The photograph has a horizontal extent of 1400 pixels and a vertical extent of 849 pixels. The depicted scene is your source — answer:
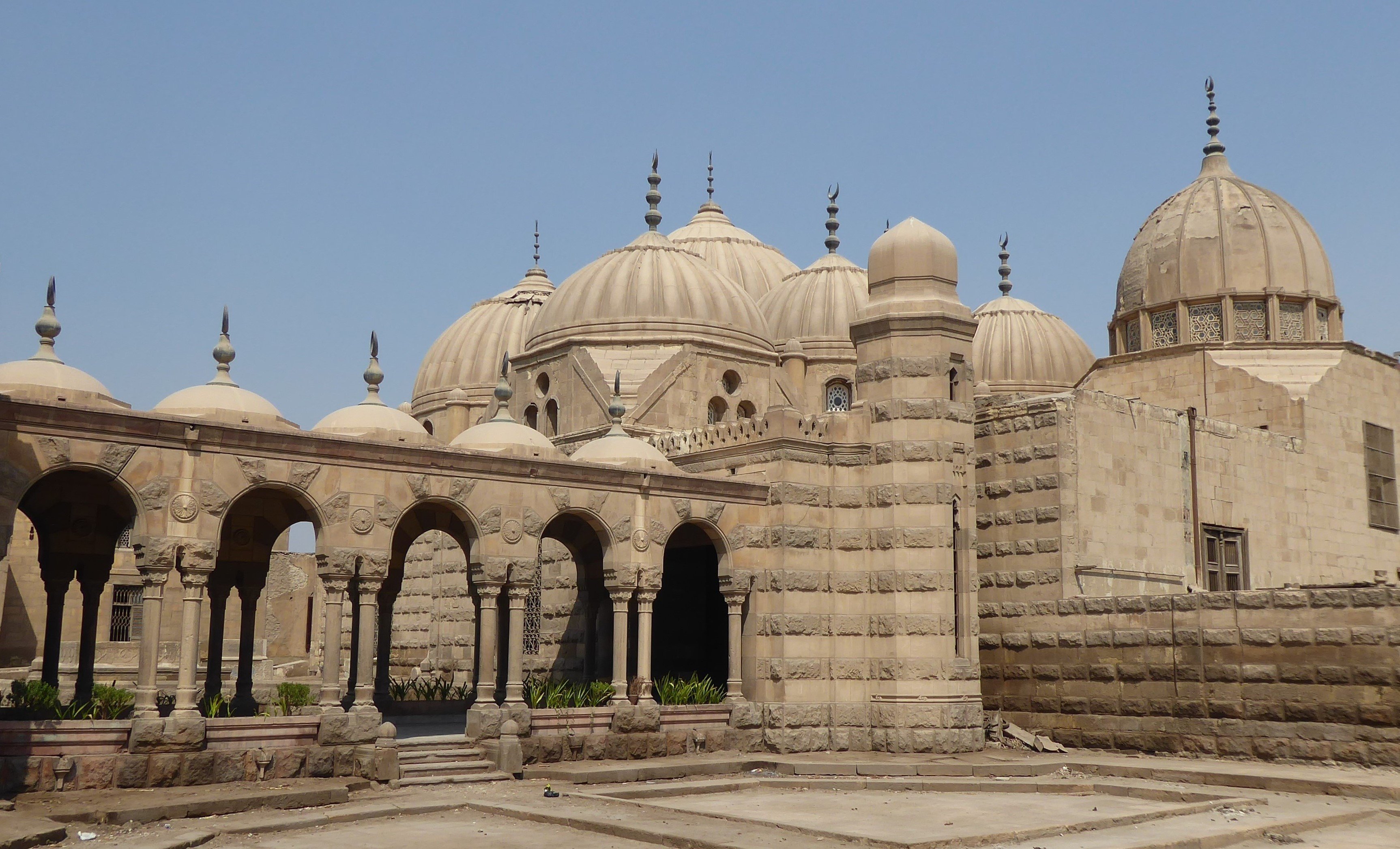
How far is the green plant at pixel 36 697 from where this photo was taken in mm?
19062

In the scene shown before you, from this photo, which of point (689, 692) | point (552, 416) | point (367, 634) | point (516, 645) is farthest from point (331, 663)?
point (552, 416)

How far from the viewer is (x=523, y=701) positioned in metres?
20.1

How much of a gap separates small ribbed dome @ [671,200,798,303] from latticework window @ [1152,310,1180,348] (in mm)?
12693

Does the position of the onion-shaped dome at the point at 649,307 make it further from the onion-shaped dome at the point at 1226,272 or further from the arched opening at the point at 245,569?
the arched opening at the point at 245,569

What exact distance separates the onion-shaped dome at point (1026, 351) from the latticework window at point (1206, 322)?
7775 millimetres

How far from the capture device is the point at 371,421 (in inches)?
938

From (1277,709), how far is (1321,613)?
5.28 ft

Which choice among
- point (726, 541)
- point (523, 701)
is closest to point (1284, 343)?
point (726, 541)

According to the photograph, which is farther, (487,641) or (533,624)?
(533,624)

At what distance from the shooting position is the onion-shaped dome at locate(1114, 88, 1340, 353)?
31.3 meters

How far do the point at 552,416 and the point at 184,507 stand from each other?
15443 millimetres

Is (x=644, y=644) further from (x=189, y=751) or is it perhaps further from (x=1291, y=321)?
(x=1291, y=321)

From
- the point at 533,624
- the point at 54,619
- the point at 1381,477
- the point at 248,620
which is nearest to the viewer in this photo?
the point at 54,619

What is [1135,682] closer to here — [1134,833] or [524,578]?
[1134,833]
